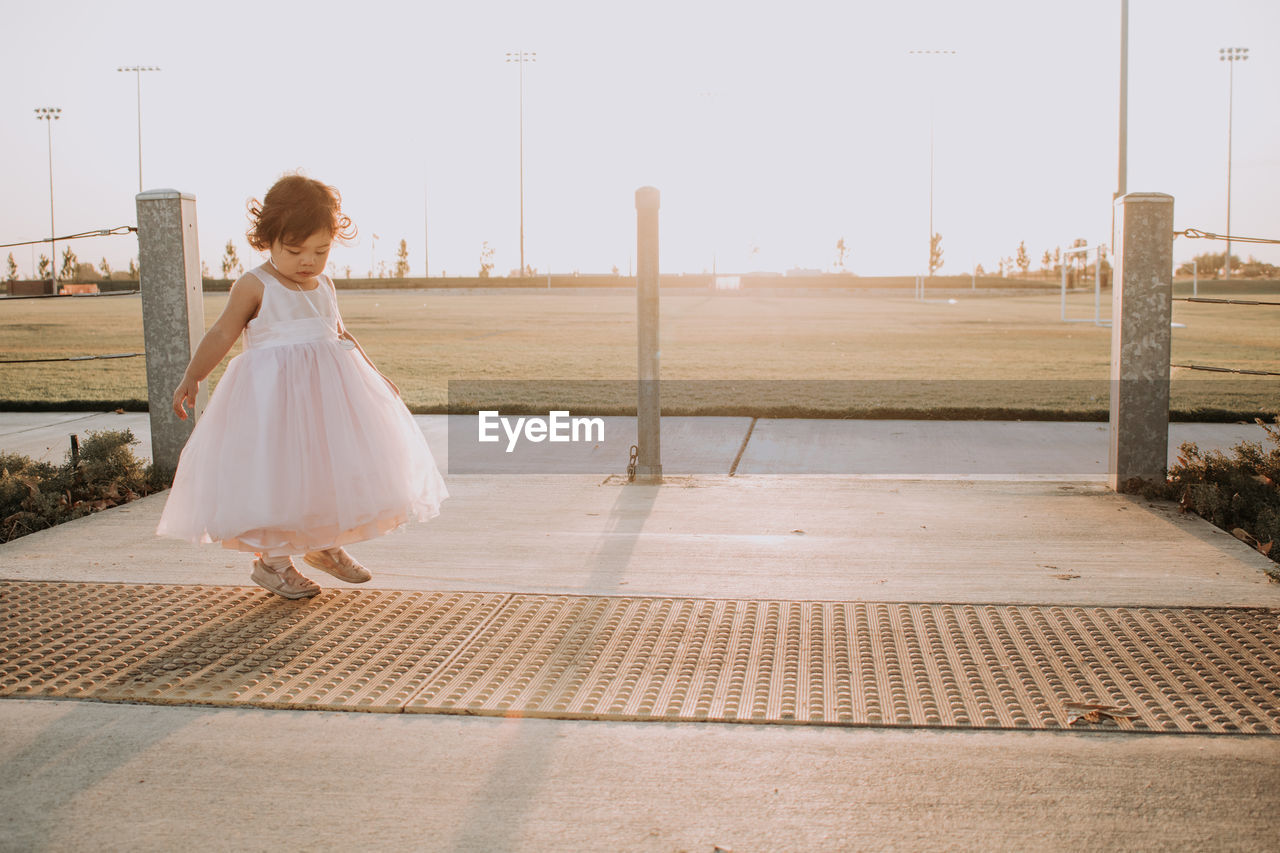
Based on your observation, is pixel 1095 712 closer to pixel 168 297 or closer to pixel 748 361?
pixel 168 297

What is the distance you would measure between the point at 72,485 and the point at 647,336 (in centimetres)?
328

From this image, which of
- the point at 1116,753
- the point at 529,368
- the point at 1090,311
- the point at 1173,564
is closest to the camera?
the point at 1116,753

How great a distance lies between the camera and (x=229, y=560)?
189 inches

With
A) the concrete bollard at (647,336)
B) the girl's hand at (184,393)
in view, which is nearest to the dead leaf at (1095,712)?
the girl's hand at (184,393)

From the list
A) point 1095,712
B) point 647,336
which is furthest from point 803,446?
point 1095,712

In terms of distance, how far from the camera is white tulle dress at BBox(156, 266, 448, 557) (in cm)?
386

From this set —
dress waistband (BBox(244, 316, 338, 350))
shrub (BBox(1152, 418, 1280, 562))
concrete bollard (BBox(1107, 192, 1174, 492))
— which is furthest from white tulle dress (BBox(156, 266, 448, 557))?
concrete bollard (BBox(1107, 192, 1174, 492))

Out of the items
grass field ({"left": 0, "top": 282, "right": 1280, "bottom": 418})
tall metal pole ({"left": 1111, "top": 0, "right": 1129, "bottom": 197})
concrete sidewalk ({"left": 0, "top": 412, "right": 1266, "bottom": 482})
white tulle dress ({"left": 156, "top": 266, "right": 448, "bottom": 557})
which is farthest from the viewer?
tall metal pole ({"left": 1111, "top": 0, "right": 1129, "bottom": 197})

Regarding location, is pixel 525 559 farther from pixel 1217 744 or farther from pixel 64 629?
pixel 1217 744

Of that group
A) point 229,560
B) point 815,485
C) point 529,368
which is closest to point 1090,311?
point 529,368

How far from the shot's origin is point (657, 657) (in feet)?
11.5

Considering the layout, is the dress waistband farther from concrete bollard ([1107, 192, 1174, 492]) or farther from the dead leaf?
concrete bollard ([1107, 192, 1174, 492])

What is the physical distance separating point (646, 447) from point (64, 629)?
11.6 feet

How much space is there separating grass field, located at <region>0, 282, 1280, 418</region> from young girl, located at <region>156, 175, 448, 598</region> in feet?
20.1
